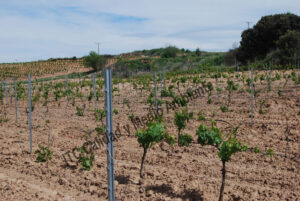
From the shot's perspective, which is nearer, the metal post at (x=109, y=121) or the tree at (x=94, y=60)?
the metal post at (x=109, y=121)

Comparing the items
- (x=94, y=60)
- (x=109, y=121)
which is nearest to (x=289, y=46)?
(x=109, y=121)

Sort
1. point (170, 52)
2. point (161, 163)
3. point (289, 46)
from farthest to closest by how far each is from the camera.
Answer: point (170, 52) < point (289, 46) < point (161, 163)

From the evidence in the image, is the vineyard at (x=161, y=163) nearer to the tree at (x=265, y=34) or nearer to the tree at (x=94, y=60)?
the tree at (x=265, y=34)

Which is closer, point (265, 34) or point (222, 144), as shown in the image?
point (222, 144)

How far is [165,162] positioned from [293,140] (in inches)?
119

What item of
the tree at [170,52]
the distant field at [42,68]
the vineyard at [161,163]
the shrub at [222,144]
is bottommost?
the vineyard at [161,163]

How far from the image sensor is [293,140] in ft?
23.3

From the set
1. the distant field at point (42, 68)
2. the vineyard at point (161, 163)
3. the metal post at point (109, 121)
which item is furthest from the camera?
the distant field at point (42, 68)

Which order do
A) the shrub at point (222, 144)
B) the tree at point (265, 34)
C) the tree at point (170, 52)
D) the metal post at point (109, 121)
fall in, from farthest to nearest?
the tree at point (170, 52) → the tree at point (265, 34) → the shrub at point (222, 144) → the metal post at point (109, 121)

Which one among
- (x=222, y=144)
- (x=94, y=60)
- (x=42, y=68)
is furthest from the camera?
(x=42, y=68)

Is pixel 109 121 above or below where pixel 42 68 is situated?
below

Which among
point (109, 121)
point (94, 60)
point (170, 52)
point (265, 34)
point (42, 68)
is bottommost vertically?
point (109, 121)

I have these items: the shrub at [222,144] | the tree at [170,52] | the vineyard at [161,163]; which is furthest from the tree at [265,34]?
the tree at [170,52]

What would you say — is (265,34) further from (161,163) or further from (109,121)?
(109,121)
